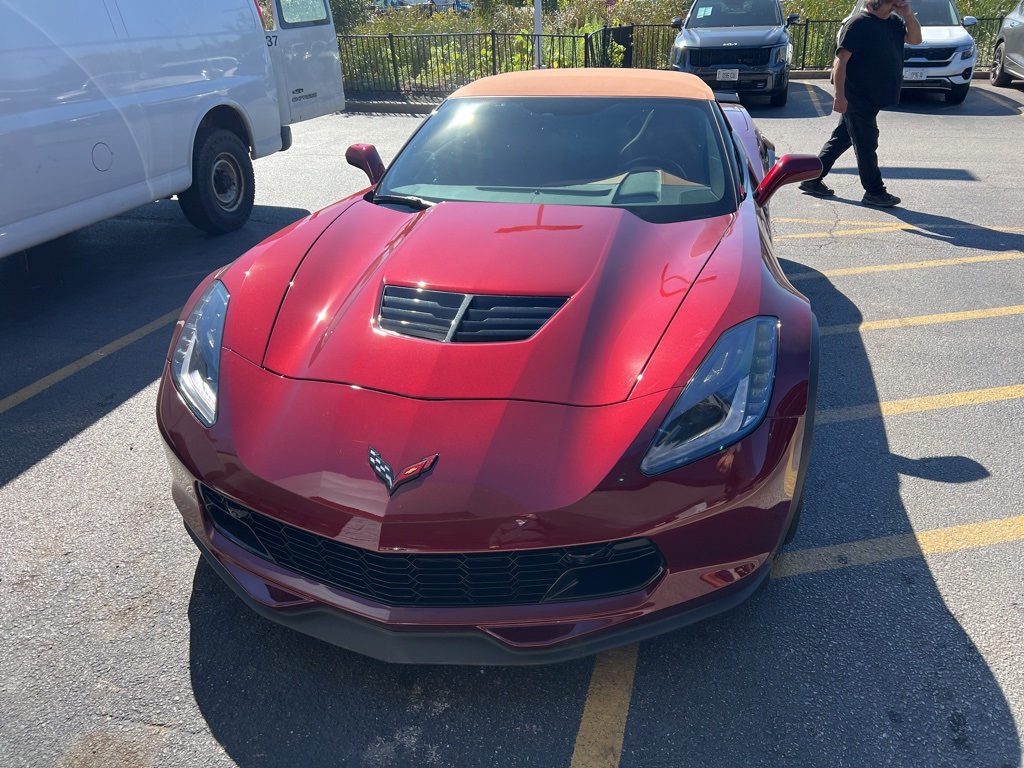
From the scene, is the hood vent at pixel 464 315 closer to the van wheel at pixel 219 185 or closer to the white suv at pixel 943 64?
the van wheel at pixel 219 185

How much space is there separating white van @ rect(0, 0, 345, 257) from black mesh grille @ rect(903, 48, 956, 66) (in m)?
8.72

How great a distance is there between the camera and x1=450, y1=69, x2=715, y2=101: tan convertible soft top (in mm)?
3947

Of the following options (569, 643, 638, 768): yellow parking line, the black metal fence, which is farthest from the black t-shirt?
the black metal fence

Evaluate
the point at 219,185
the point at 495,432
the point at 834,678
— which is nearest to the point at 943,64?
the point at 219,185

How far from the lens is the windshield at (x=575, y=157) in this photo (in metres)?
3.36

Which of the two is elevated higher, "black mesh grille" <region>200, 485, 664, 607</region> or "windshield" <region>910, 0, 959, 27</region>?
"black mesh grille" <region>200, 485, 664, 607</region>

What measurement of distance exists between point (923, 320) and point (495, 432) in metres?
3.65

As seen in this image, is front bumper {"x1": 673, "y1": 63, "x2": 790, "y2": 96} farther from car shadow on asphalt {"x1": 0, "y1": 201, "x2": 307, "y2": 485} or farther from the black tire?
car shadow on asphalt {"x1": 0, "y1": 201, "x2": 307, "y2": 485}

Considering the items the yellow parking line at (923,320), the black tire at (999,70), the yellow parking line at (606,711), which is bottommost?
the black tire at (999,70)

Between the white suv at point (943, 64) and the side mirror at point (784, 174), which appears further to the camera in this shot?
the white suv at point (943, 64)

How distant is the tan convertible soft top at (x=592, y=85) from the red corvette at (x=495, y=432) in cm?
122

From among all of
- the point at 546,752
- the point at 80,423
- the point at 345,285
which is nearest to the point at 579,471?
the point at 546,752

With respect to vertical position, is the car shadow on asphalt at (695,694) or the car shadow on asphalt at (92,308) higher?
the car shadow on asphalt at (695,694)

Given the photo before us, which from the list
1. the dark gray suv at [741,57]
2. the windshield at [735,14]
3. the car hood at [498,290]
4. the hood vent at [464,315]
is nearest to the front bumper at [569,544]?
the car hood at [498,290]
